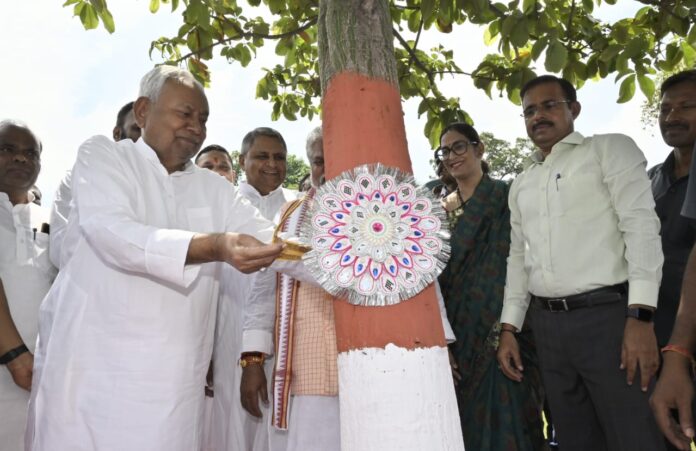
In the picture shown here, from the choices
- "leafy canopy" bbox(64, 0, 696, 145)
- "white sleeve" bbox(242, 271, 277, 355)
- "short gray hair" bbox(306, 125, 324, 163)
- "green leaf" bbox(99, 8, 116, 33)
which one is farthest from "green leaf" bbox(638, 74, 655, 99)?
"green leaf" bbox(99, 8, 116, 33)

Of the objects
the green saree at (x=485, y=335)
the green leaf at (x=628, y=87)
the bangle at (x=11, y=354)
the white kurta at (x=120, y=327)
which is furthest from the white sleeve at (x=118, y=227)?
the green leaf at (x=628, y=87)

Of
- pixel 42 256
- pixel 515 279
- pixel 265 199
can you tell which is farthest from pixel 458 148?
pixel 42 256

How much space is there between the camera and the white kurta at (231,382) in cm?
324

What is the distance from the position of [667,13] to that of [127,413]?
11.2 ft

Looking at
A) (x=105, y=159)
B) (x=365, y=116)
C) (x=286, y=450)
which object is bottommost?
(x=286, y=450)

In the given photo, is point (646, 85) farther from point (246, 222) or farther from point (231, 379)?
point (231, 379)

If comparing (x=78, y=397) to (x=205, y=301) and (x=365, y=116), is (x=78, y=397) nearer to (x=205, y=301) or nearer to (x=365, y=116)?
(x=205, y=301)

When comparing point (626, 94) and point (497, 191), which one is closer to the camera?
point (626, 94)

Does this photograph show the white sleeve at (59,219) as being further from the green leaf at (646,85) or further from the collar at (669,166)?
the collar at (669,166)

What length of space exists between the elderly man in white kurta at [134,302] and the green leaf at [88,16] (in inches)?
38.9

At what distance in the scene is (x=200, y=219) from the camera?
2.29 metres

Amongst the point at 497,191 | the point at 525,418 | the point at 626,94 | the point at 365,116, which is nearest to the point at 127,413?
the point at 365,116

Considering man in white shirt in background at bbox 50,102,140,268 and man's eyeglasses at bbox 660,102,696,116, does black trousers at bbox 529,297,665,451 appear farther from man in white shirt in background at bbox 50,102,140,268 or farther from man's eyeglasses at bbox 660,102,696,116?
man in white shirt in background at bbox 50,102,140,268

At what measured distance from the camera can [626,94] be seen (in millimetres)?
3180
